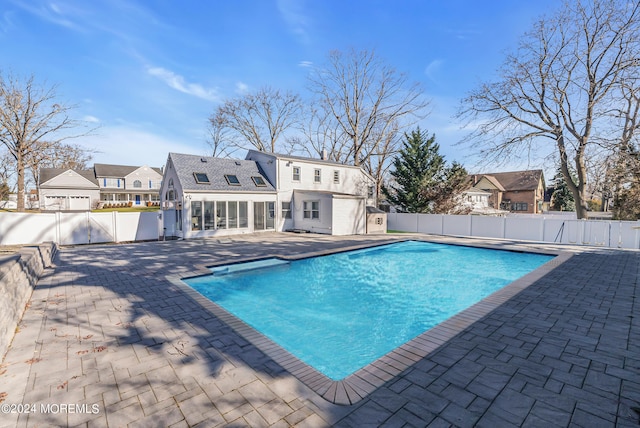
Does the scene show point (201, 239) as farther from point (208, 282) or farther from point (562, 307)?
point (562, 307)

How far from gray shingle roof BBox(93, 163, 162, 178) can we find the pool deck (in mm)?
46452

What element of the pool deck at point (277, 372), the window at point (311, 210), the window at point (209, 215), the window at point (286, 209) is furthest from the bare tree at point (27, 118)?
the pool deck at point (277, 372)

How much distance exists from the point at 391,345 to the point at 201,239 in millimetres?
12599

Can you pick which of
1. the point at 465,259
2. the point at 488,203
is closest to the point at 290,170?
the point at 465,259

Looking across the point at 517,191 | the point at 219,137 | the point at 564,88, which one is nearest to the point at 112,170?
the point at 219,137

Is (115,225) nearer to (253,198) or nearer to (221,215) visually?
(221,215)

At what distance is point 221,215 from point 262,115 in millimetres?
21052

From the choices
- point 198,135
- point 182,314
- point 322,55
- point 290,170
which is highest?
point 322,55

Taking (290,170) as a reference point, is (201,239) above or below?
below

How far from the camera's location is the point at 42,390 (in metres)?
2.99

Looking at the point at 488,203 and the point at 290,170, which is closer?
the point at 290,170

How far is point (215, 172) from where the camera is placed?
1797 centimetres

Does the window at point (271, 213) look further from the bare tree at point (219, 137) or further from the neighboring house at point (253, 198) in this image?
the bare tree at point (219, 137)

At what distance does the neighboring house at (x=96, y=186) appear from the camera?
37188 mm
